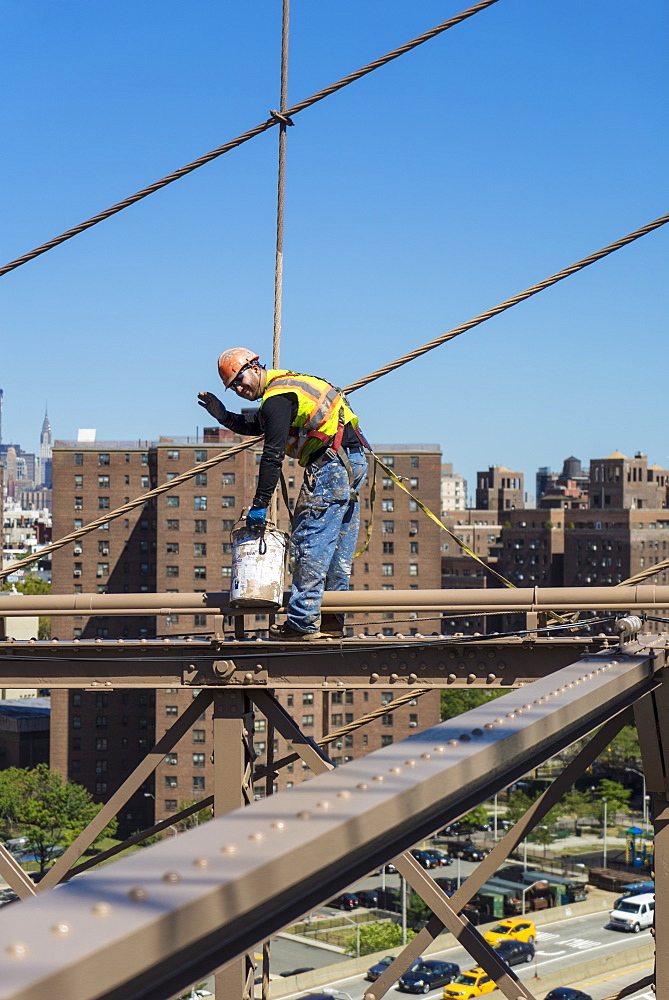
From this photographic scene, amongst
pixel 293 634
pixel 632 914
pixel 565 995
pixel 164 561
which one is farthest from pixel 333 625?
pixel 164 561

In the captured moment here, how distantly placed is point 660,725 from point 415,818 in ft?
14.1

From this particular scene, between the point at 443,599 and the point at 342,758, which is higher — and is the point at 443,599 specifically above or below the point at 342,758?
above

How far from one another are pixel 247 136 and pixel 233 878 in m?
8.23

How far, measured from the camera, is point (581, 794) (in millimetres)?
75625

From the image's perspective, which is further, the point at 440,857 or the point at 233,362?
the point at 440,857

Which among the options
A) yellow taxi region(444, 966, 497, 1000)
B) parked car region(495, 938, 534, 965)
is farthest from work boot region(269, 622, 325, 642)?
parked car region(495, 938, 534, 965)

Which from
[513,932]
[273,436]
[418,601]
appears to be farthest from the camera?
[513,932]

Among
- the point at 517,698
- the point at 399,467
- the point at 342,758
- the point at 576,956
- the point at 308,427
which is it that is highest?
the point at 399,467

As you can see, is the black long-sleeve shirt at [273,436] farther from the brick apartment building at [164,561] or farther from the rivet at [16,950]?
the brick apartment building at [164,561]

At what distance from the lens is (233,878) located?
2.13 meters

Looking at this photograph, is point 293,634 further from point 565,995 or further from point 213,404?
point 565,995

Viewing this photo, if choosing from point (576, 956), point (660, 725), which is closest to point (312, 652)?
point (660, 725)

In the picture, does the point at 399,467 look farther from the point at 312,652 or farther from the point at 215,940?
the point at 215,940

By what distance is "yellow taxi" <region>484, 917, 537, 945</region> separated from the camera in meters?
56.8
